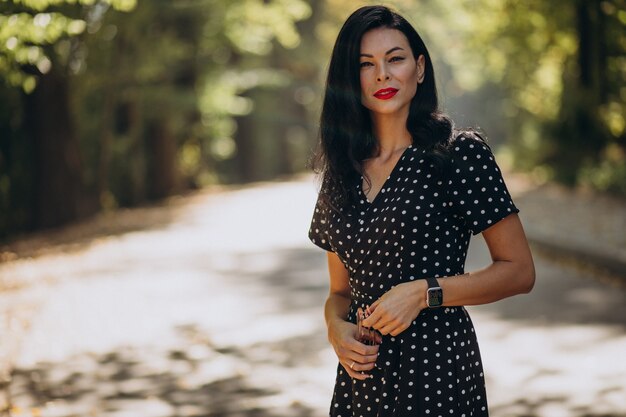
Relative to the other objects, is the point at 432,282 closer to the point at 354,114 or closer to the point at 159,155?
the point at 354,114

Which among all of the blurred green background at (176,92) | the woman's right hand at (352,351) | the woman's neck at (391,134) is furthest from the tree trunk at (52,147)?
the woman's right hand at (352,351)

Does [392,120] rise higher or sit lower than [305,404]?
higher

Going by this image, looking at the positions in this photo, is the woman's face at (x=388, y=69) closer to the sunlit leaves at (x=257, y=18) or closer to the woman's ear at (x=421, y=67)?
the woman's ear at (x=421, y=67)

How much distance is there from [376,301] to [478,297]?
0.30 metres

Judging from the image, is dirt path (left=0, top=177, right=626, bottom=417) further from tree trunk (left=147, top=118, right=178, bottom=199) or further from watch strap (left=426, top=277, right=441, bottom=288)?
tree trunk (left=147, top=118, right=178, bottom=199)

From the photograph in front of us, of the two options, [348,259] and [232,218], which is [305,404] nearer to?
[348,259]

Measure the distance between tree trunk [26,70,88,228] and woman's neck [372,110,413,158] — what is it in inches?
674

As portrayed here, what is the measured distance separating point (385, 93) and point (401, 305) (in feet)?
2.19

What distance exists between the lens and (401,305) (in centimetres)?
269

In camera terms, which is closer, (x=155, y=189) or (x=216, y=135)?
(x=155, y=189)

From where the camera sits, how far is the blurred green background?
19.0 metres

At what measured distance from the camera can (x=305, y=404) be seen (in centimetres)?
641

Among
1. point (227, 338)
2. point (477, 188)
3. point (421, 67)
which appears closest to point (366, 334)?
point (477, 188)

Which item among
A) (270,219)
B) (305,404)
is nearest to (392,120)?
(305,404)
